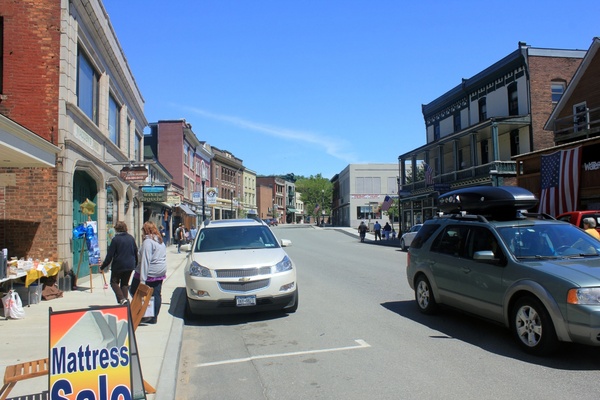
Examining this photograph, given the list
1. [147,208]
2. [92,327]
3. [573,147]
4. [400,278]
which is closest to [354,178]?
[147,208]

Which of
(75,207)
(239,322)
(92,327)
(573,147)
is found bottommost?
(239,322)

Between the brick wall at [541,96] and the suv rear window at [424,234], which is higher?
the brick wall at [541,96]

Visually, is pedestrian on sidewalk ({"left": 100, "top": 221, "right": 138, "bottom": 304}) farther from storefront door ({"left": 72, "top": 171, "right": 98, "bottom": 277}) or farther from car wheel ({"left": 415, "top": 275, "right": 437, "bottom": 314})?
car wheel ({"left": 415, "top": 275, "right": 437, "bottom": 314})

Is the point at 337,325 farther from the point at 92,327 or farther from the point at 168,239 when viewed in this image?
the point at 168,239

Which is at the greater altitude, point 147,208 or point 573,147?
point 573,147

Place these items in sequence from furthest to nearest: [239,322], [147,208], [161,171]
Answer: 1. [161,171]
2. [147,208]
3. [239,322]

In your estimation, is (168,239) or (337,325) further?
(168,239)

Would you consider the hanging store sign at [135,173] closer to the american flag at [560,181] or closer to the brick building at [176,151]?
the american flag at [560,181]

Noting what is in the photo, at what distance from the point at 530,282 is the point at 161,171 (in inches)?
1128

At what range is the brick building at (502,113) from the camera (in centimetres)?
2573

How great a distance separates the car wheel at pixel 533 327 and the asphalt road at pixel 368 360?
0.15m

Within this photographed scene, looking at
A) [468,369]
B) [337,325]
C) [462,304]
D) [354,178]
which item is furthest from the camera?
[354,178]

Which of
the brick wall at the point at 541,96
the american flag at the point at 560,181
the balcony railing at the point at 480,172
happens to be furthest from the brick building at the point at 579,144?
the balcony railing at the point at 480,172

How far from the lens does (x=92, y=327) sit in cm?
391
